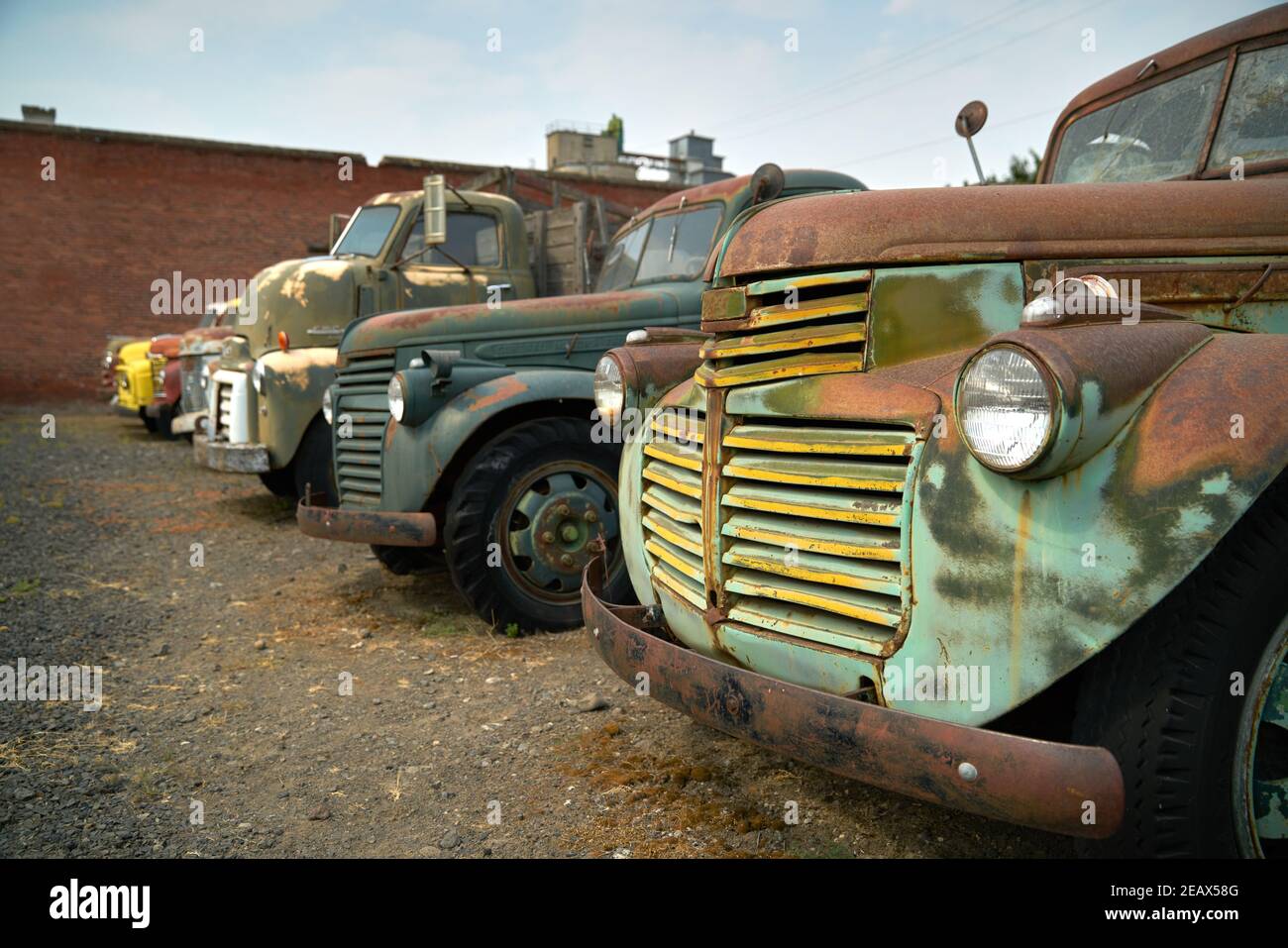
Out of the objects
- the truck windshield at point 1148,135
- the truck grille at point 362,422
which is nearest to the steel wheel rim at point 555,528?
the truck grille at point 362,422

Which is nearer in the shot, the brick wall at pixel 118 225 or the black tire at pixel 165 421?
the black tire at pixel 165 421

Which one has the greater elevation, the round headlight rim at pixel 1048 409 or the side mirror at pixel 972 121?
the side mirror at pixel 972 121

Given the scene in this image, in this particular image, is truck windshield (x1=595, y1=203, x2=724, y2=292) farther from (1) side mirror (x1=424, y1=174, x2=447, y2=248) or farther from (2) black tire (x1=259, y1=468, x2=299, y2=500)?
(2) black tire (x1=259, y1=468, x2=299, y2=500)

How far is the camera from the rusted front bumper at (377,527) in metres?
4.56

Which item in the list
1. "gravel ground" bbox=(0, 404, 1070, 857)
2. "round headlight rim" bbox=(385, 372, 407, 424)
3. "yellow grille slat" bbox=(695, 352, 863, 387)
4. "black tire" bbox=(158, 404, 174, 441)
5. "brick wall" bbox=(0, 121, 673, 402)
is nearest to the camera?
"yellow grille slat" bbox=(695, 352, 863, 387)

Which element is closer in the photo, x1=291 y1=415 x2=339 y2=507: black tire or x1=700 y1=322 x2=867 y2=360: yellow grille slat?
x1=700 y1=322 x2=867 y2=360: yellow grille slat

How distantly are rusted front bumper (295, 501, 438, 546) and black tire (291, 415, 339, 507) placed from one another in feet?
6.23

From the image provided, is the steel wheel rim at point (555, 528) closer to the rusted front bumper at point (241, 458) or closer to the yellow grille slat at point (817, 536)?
the yellow grille slat at point (817, 536)

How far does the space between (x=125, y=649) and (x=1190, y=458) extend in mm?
4495

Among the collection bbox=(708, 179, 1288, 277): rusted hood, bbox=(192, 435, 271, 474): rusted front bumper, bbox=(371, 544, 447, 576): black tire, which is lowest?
bbox=(371, 544, 447, 576): black tire

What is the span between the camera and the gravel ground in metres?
2.75

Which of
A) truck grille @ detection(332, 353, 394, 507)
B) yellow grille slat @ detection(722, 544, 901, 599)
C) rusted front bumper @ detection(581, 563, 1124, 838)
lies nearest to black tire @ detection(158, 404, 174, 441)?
truck grille @ detection(332, 353, 394, 507)

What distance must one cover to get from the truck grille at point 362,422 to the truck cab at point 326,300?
132 centimetres

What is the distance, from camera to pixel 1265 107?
3.00 meters
